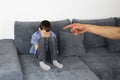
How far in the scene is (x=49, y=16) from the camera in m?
3.60

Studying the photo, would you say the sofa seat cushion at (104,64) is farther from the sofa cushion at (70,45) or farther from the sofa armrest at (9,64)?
the sofa armrest at (9,64)

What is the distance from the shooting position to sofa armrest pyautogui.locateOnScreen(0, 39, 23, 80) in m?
2.40

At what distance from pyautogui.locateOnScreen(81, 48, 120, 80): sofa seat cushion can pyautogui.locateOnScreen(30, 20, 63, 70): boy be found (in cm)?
42

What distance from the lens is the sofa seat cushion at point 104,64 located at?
293cm

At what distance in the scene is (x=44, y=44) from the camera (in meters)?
2.97

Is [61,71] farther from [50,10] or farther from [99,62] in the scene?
[50,10]

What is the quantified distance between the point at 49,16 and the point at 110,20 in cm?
91

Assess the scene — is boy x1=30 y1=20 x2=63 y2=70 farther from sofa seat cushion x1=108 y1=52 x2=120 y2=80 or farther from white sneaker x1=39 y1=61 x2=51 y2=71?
sofa seat cushion x1=108 y1=52 x2=120 y2=80

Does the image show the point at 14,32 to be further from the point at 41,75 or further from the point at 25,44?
the point at 41,75

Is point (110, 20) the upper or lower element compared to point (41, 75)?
upper

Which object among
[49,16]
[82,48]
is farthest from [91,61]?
[49,16]

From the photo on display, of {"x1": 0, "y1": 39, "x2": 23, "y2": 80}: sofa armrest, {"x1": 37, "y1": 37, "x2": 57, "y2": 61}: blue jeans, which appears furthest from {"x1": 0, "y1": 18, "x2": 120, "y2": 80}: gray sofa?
{"x1": 37, "y1": 37, "x2": 57, "y2": 61}: blue jeans

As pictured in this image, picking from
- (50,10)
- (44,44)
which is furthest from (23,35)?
(50,10)

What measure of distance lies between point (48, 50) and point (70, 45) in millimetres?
356
